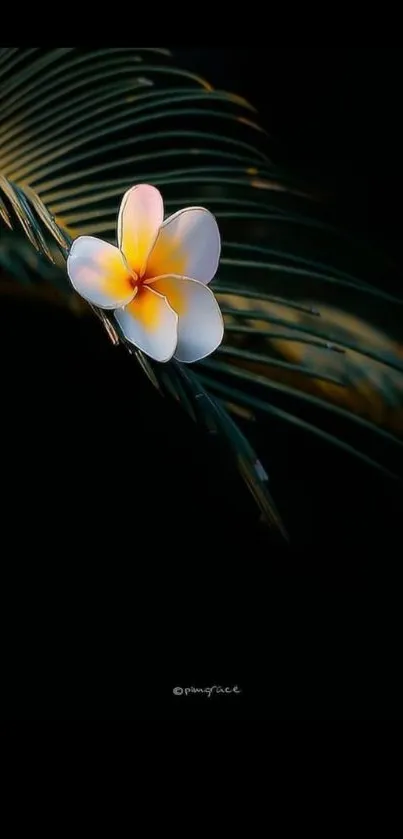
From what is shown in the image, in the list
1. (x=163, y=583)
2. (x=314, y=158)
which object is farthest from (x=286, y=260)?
(x=163, y=583)

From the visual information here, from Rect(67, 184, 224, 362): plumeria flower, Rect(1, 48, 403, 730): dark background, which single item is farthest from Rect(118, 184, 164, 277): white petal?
Rect(1, 48, 403, 730): dark background

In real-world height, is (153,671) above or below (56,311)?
below

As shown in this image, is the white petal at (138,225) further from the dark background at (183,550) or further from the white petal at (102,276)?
the dark background at (183,550)

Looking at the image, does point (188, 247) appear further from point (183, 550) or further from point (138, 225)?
point (183, 550)

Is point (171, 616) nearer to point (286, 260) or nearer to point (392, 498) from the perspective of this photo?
point (392, 498)

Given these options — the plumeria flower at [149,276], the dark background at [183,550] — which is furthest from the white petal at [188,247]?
the dark background at [183,550]
